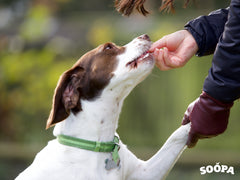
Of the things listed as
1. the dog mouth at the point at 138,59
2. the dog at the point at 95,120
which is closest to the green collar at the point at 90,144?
the dog at the point at 95,120

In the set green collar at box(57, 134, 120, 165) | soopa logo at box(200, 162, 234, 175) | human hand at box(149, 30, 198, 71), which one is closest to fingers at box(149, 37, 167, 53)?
human hand at box(149, 30, 198, 71)

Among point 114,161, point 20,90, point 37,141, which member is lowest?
point 37,141

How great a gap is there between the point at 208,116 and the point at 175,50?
57 centimetres

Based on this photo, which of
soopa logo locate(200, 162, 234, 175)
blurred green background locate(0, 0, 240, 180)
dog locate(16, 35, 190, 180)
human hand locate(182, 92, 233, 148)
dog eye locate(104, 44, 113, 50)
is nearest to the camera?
human hand locate(182, 92, 233, 148)

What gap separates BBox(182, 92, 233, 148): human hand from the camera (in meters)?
3.22

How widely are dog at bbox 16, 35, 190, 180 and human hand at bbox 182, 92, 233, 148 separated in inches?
16.4

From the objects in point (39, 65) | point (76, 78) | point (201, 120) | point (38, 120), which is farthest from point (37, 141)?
point (201, 120)

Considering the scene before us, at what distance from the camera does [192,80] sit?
7355 mm

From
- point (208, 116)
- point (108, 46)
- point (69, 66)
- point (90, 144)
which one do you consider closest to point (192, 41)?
point (208, 116)

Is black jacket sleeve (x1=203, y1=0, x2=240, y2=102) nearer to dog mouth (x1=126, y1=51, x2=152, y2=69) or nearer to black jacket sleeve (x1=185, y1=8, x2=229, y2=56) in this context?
black jacket sleeve (x1=185, y1=8, x2=229, y2=56)

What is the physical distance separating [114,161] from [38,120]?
4.59 metres

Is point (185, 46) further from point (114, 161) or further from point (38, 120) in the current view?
point (38, 120)

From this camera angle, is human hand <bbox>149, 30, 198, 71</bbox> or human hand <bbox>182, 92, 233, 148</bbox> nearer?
human hand <bbox>182, 92, 233, 148</bbox>

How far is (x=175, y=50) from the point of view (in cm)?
364
